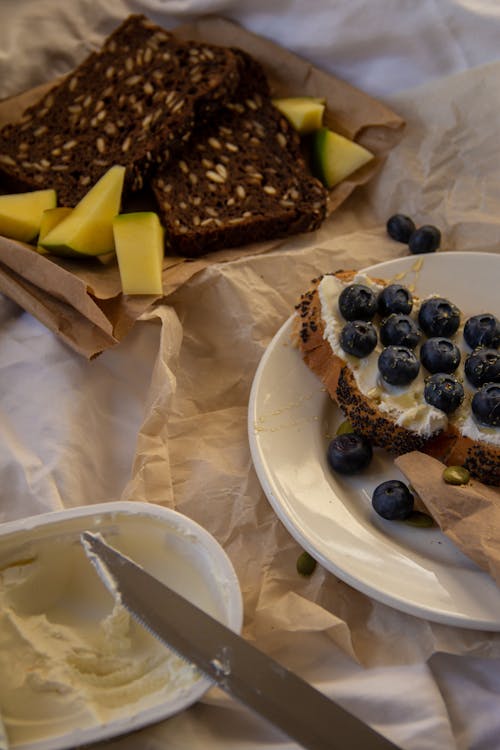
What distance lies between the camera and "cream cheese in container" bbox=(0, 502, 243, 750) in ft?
3.45

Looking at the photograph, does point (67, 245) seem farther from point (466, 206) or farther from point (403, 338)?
point (466, 206)

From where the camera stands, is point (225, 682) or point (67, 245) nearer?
point (225, 682)

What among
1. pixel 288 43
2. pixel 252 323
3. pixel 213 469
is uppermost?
pixel 288 43

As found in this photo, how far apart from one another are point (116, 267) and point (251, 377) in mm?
410

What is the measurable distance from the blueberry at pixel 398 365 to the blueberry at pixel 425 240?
47 centimetres

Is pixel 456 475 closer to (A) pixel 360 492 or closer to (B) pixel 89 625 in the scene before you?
(A) pixel 360 492

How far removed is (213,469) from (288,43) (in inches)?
48.8

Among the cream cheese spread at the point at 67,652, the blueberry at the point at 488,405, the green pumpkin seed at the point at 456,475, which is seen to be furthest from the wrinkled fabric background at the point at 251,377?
the blueberry at the point at 488,405

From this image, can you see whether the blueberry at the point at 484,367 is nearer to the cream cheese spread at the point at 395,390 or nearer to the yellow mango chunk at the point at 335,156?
the cream cheese spread at the point at 395,390

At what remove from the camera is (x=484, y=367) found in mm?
1406

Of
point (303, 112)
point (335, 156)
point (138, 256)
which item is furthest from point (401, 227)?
point (138, 256)

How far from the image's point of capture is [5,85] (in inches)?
79.9

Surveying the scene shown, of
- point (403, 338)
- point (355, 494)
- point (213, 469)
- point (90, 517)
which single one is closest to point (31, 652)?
point (90, 517)

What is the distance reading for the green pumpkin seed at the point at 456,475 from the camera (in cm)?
134
